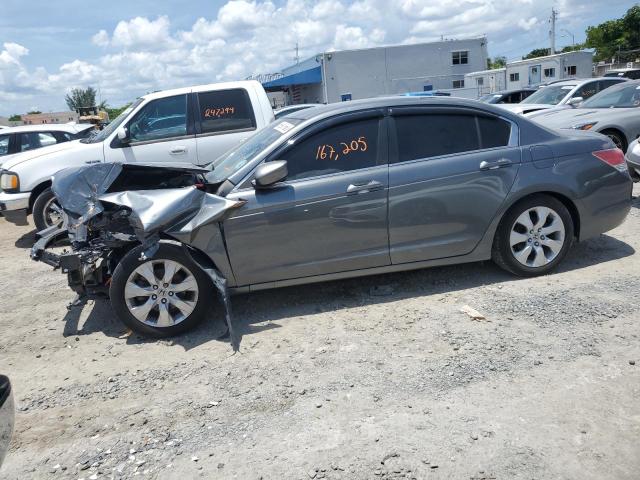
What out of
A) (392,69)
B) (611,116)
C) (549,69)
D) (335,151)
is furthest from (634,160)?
(392,69)

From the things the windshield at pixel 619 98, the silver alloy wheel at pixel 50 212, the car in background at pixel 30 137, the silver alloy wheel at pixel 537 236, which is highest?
the car in background at pixel 30 137

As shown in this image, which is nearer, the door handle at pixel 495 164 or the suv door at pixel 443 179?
the suv door at pixel 443 179

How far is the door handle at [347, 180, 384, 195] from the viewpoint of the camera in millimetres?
4656

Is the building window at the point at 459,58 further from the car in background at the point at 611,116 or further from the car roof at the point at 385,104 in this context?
the car roof at the point at 385,104

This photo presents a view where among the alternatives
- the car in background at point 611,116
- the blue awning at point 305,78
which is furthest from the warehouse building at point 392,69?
the car in background at point 611,116

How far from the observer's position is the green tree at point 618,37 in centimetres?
4938

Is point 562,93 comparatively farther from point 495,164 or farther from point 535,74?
point 535,74

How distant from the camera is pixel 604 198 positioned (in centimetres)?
522

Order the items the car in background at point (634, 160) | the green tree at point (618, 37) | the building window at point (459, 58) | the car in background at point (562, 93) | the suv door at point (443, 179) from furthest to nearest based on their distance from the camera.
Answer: the green tree at point (618, 37) < the building window at point (459, 58) < the car in background at point (562, 93) < the car in background at point (634, 160) < the suv door at point (443, 179)

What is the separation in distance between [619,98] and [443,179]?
7.13 m

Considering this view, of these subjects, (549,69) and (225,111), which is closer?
(225,111)

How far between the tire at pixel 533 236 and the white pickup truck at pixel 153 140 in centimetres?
415

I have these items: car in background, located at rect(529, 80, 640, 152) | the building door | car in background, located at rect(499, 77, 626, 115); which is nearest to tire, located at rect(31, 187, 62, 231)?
car in background, located at rect(529, 80, 640, 152)

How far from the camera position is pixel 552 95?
14383 millimetres
